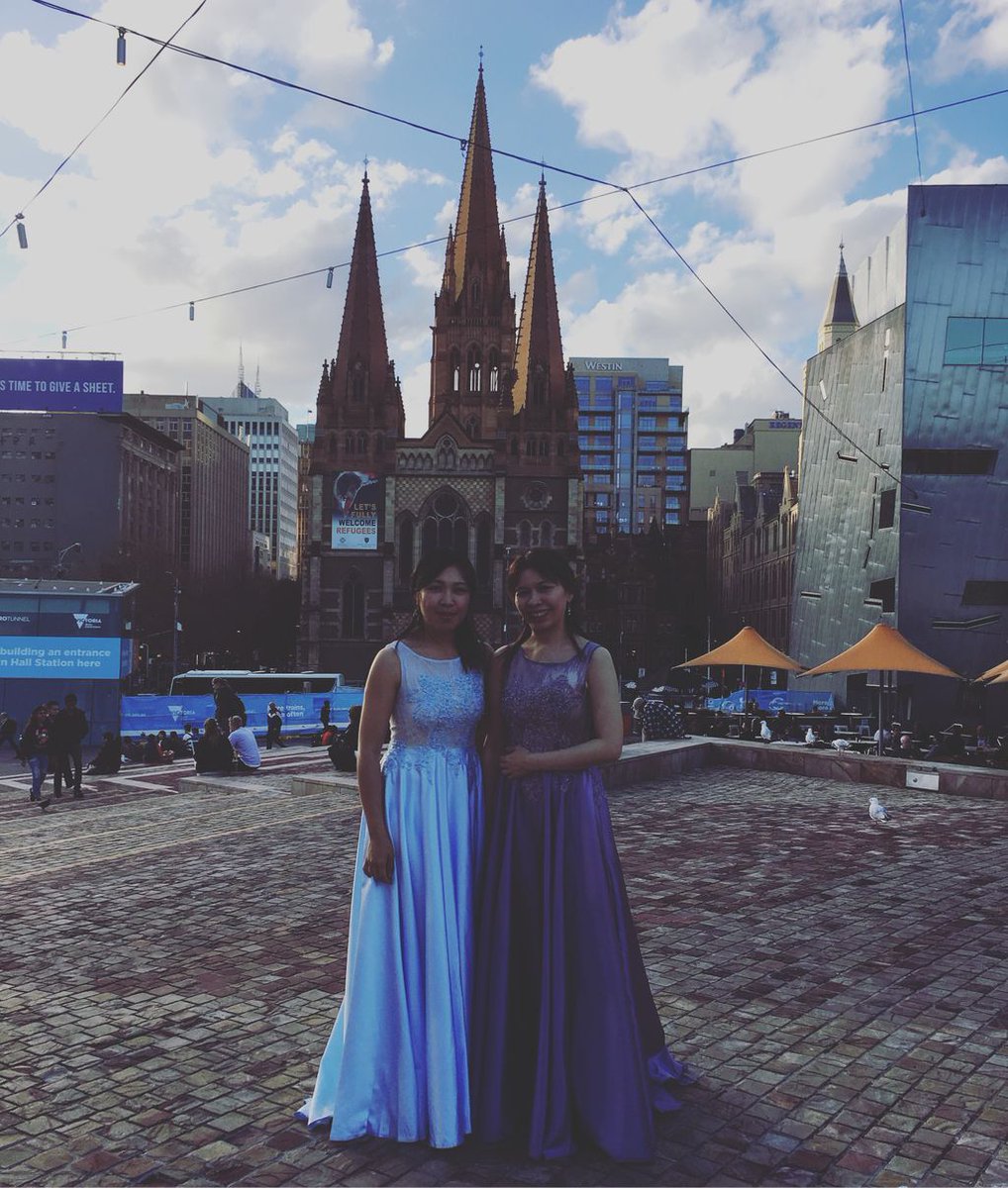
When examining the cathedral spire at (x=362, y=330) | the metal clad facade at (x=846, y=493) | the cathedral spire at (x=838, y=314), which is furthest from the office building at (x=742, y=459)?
the metal clad facade at (x=846, y=493)

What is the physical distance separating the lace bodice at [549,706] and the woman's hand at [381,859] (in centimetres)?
60

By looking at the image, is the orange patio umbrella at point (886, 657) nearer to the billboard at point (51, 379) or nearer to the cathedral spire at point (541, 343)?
the billboard at point (51, 379)

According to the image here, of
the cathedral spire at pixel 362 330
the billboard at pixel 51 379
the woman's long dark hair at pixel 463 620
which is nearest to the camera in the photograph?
the woman's long dark hair at pixel 463 620

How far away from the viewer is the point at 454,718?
400 cm

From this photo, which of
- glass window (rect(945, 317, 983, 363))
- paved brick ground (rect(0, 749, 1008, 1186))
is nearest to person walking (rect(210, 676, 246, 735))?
paved brick ground (rect(0, 749, 1008, 1186))

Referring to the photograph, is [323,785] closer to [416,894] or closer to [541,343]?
[416,894]

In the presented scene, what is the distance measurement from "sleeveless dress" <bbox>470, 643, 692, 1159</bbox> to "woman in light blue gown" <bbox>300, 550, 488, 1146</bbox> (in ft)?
0.36

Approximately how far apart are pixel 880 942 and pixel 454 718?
3.95 meters

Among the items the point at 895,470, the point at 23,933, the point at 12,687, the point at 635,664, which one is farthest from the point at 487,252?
the point at 23,933

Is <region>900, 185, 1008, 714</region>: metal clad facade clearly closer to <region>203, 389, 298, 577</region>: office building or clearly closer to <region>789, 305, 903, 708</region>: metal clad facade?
<region>789, 305, 903, 708</region>: metal clad facade

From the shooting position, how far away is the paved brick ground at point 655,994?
3680mm

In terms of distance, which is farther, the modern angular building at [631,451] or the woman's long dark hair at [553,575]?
the modern angular building at [631,451]

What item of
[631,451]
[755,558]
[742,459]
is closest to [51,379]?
[755,558]

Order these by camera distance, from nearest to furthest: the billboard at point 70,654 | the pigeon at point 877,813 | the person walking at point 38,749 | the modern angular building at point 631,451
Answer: the pigeon at point 877,813 → the person walking at point 38,749 → the billboard at point 70,654 → the modern angular building at point 631,451
